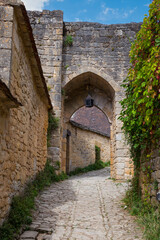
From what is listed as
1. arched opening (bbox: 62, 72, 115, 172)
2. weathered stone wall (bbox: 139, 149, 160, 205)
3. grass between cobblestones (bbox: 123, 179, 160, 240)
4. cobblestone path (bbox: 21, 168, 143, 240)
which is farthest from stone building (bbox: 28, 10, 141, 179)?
weathered stone wall (bbox: 139, 149, 160, 205)

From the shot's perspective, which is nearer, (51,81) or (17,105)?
(17,105)

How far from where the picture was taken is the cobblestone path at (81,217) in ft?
12.0

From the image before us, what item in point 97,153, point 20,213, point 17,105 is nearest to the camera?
point 17,105

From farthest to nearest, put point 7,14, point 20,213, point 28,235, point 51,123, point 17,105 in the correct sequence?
point 51,123
point 20,213
point 7,14
point 28,235
point 17,105

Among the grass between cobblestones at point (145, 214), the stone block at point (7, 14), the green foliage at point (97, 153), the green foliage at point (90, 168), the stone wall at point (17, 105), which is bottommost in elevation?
the green foliage at point (90, 168)

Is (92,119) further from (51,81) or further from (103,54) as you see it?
(51,81)

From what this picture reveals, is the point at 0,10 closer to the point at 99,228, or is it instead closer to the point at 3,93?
the point at 3,93

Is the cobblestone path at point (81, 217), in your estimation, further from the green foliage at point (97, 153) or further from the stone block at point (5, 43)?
the green foliage at point (97, 153)

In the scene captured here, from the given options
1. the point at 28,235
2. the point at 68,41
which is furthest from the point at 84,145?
the point at 28,235

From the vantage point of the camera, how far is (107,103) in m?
10.5

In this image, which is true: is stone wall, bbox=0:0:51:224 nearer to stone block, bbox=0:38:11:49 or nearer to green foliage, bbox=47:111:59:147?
stone block, bbox=0:38:11:49

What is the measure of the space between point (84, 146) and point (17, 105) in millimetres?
11143

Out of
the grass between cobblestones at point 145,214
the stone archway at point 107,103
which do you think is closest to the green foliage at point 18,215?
the grass between cobblestones at point 145,214

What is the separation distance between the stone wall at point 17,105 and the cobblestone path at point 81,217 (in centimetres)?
61
